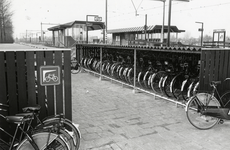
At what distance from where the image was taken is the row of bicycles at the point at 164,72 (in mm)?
5305

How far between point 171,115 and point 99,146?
2.00 meters

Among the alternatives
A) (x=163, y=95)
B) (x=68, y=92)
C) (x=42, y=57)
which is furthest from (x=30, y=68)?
(x=163, y=95)

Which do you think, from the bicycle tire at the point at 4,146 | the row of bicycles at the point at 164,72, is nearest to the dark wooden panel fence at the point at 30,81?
the bicycle tire at the point at 4,146

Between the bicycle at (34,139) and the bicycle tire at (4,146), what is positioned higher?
the bicycle at (34,139)

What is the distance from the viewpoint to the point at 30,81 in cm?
284

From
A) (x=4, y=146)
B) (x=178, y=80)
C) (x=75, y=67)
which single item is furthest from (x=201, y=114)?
(x=75, y=67)

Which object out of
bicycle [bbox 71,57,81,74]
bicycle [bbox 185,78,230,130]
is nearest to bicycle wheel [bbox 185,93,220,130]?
bicycle [bbox 185,78,230,130]

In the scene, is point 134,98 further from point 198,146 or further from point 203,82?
point 198,146

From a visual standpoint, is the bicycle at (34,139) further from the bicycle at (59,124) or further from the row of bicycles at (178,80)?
the row of bicycles at (178,80)

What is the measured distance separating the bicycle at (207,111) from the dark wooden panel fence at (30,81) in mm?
2108

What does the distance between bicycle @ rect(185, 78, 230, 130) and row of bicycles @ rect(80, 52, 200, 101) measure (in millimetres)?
785

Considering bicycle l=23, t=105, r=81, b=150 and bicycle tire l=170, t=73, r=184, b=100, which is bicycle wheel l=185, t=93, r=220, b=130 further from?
bicycle l=23, t=105, r=81, b=150

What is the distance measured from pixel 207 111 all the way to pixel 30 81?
2.79m

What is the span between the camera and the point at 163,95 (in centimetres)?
608
